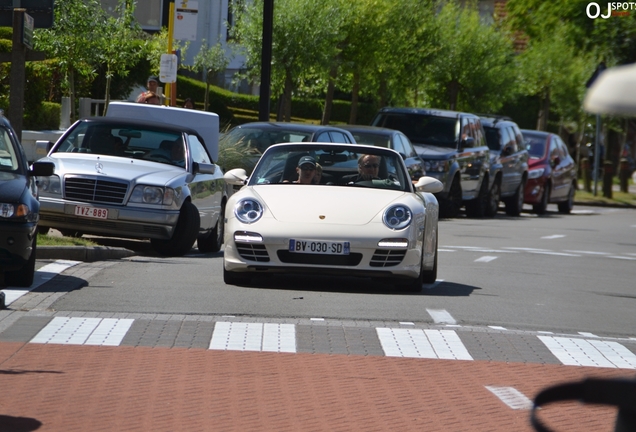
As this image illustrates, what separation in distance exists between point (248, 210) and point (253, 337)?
2944mm

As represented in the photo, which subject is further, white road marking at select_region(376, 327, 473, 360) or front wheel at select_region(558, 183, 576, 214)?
front wheel at select_region(558, 183, 576, 214)

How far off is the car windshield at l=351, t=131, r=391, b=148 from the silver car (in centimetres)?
573

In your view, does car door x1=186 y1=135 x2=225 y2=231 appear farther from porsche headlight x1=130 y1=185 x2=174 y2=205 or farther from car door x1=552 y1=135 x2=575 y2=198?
car door x1=552 y1=135 x2=575 y2=198

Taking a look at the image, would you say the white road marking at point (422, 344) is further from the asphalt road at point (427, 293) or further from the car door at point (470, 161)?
the car door at point (470, 161)

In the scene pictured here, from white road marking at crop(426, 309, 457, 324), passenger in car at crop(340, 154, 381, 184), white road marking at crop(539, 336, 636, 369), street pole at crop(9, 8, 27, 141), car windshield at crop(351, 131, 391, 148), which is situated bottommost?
white road marking at crop(426, 309, 457, 324)

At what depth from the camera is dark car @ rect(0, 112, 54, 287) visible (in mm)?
10109

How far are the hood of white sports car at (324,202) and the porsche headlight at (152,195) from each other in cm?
258

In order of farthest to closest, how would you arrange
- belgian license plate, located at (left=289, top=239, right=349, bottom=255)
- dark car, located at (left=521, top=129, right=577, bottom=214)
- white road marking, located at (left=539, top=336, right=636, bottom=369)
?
dark car, located at (left=521, top=129, right=577, bottom=214) → belgian license plate, located at (left=289, top=239, right=349, bottom=255) → white road marking, located at (left=539, top=336, right=636, bottom=369)

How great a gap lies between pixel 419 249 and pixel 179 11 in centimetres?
1459

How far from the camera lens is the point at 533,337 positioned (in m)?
9.01

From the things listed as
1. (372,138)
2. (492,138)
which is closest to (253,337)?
(372,138)

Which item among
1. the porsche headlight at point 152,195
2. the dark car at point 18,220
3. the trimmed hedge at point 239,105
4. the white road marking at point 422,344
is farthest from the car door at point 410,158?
the trimmed hedge at point 239,105

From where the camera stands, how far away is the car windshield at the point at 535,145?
31.0 m

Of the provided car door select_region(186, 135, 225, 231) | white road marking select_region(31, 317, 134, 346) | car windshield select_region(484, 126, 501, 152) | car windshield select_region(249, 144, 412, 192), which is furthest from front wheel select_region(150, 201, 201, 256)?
car windshield select_region(484, 126, 501, 152)
